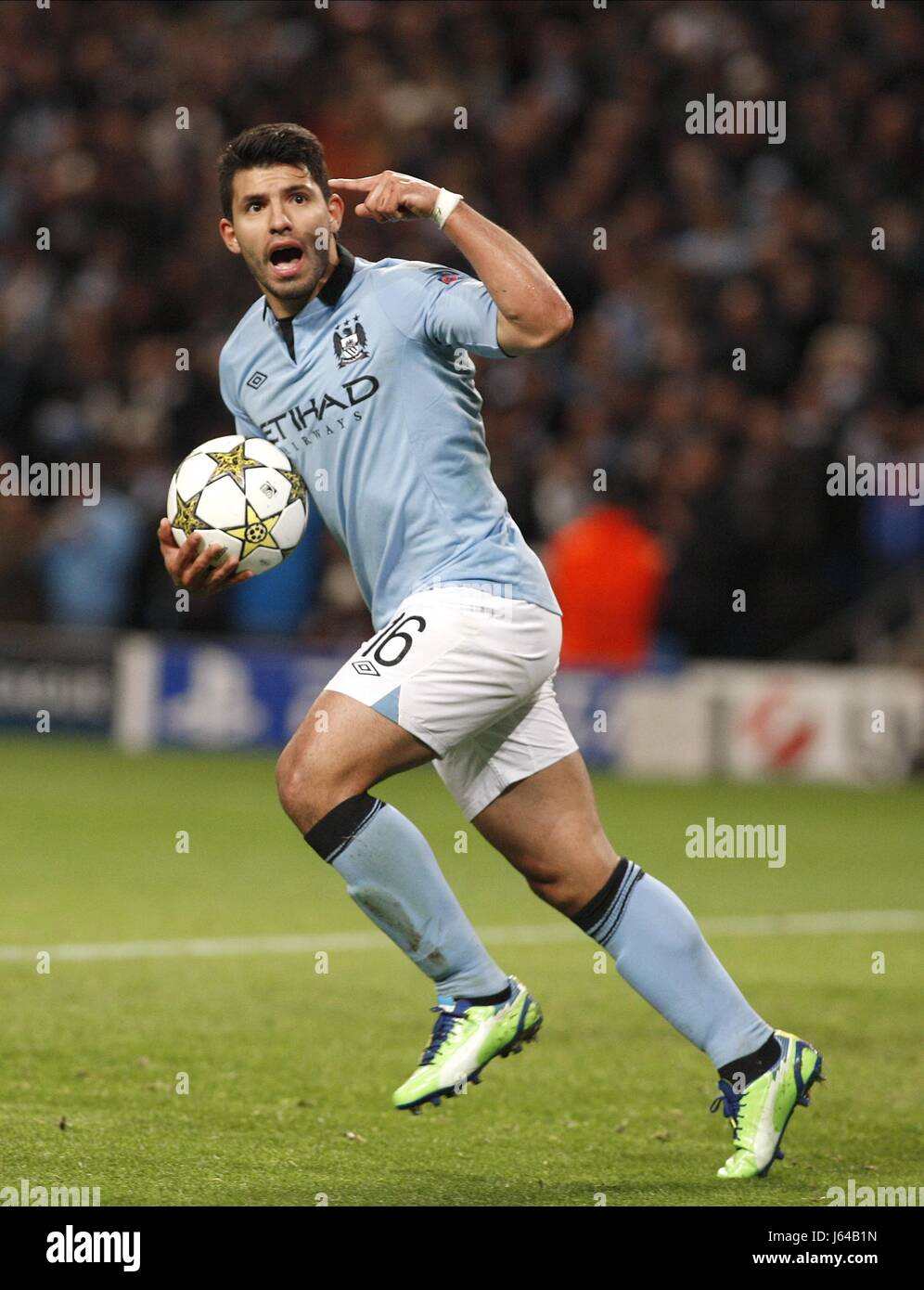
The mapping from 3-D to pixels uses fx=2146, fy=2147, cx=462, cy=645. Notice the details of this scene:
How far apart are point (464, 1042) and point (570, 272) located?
12.5 meters

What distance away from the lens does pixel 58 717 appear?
1700 cm

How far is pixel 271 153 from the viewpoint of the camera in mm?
5293

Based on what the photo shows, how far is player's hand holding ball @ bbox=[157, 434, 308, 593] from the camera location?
211 inches

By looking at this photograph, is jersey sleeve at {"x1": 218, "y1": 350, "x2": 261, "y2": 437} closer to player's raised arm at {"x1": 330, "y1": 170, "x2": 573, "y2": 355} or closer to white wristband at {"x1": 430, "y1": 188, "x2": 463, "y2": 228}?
player's raised arm at {"x1": 330, "y1": 170, "x2": 573, "y2": 355}

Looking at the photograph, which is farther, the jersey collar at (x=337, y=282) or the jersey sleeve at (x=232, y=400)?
the jersey sleeve at (x=232, y=400)

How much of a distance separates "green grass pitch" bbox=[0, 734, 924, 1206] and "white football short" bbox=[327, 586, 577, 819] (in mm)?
973

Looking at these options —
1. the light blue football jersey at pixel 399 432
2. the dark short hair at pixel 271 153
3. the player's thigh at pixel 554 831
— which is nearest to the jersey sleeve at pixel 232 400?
the light blue football jersey at pixel 399 432

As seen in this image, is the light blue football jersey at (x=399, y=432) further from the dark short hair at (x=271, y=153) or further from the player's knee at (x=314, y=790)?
the player's knee at (x=314, y=790)

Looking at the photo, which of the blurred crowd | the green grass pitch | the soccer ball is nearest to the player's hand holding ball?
the soccer ball

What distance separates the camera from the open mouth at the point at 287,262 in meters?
5.30

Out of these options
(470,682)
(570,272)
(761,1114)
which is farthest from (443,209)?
(570,272)

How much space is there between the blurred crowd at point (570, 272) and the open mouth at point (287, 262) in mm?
9209

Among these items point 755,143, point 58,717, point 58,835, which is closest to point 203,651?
point 58,717

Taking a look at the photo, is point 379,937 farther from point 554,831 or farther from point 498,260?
point 498,260
